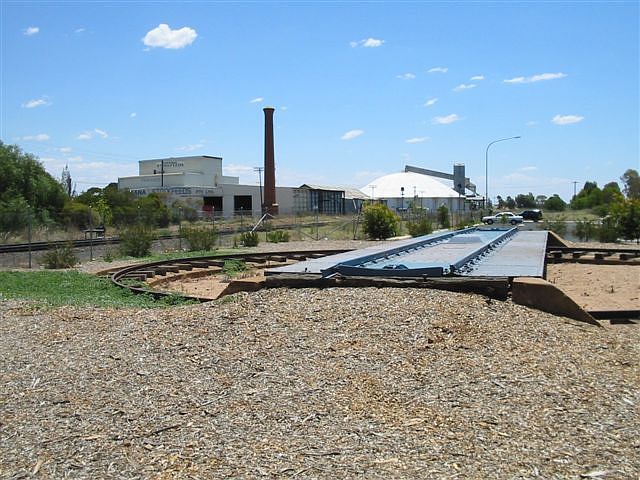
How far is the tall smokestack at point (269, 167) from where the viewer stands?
2908 inches

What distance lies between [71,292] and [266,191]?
2395 inches

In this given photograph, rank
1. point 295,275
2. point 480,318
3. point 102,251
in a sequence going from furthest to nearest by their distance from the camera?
point 102,251 < point 295,275 < point 480,318

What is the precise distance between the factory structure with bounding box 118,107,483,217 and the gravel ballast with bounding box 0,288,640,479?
59.7 metres

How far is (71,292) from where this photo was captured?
1337 centimetres

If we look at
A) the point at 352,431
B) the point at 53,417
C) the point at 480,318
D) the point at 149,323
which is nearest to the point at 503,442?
the point at 352,431

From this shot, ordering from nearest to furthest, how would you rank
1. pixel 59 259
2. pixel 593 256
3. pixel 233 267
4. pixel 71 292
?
pixel 71 292, pixel 233 267, pixel 59 259, pixel 593 256

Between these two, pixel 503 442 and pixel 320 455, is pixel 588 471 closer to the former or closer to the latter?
pixel 503 442

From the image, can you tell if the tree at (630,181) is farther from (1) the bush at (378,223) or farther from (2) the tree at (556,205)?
(1) the bush at (378,223)

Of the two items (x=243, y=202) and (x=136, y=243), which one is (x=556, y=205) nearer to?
(x=243, y=202)

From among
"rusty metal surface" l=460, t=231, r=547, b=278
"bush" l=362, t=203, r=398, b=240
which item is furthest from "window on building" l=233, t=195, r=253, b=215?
"rusty metal surface" l=460, t=231, r=547, b=278

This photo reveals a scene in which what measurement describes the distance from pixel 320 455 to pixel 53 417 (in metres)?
2.23

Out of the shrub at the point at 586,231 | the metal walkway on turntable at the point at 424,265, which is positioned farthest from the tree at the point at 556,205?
the metal walkway on turntable at the point at 424,265

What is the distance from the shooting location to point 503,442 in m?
4.84

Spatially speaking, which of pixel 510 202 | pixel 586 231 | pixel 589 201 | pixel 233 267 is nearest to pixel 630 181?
pixel 589 201
